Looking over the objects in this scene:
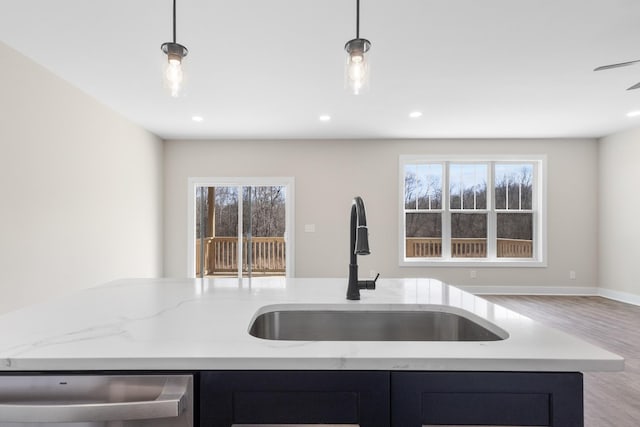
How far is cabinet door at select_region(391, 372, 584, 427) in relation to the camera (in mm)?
783

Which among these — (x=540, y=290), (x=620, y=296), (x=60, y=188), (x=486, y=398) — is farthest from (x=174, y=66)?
(x=620, y=296)

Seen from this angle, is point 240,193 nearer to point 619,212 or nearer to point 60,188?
point 60,188

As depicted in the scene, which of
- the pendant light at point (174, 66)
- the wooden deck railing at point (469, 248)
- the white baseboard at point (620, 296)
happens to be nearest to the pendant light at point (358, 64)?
the pendant light at point (174, 66)

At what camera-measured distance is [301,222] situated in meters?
5.71

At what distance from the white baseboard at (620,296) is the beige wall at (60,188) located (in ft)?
23.5

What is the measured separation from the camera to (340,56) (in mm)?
2873

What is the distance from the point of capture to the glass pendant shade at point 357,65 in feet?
4.25

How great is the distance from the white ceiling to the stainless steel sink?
191 cm

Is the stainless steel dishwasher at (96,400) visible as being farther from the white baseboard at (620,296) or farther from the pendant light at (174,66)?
the white baseboard at (620,296)

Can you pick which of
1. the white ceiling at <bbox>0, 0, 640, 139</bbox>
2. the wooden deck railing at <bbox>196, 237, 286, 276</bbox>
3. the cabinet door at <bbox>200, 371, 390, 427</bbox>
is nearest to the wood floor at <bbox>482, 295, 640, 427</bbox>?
the cabinet door at <bbox>200, 371, 390, 427</bbox>

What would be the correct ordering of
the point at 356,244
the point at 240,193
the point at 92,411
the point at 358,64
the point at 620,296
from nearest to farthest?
the point at 92,411
the point at 356,244
the point at 358,64
the point at 620,296
the point at 240,193

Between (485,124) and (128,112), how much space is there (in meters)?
4.76

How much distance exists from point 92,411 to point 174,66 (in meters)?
1.17

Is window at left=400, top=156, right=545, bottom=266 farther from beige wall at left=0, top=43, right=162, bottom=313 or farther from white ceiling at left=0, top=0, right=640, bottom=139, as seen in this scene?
beige wall at left=0, top=43, right=162, bottom=313
